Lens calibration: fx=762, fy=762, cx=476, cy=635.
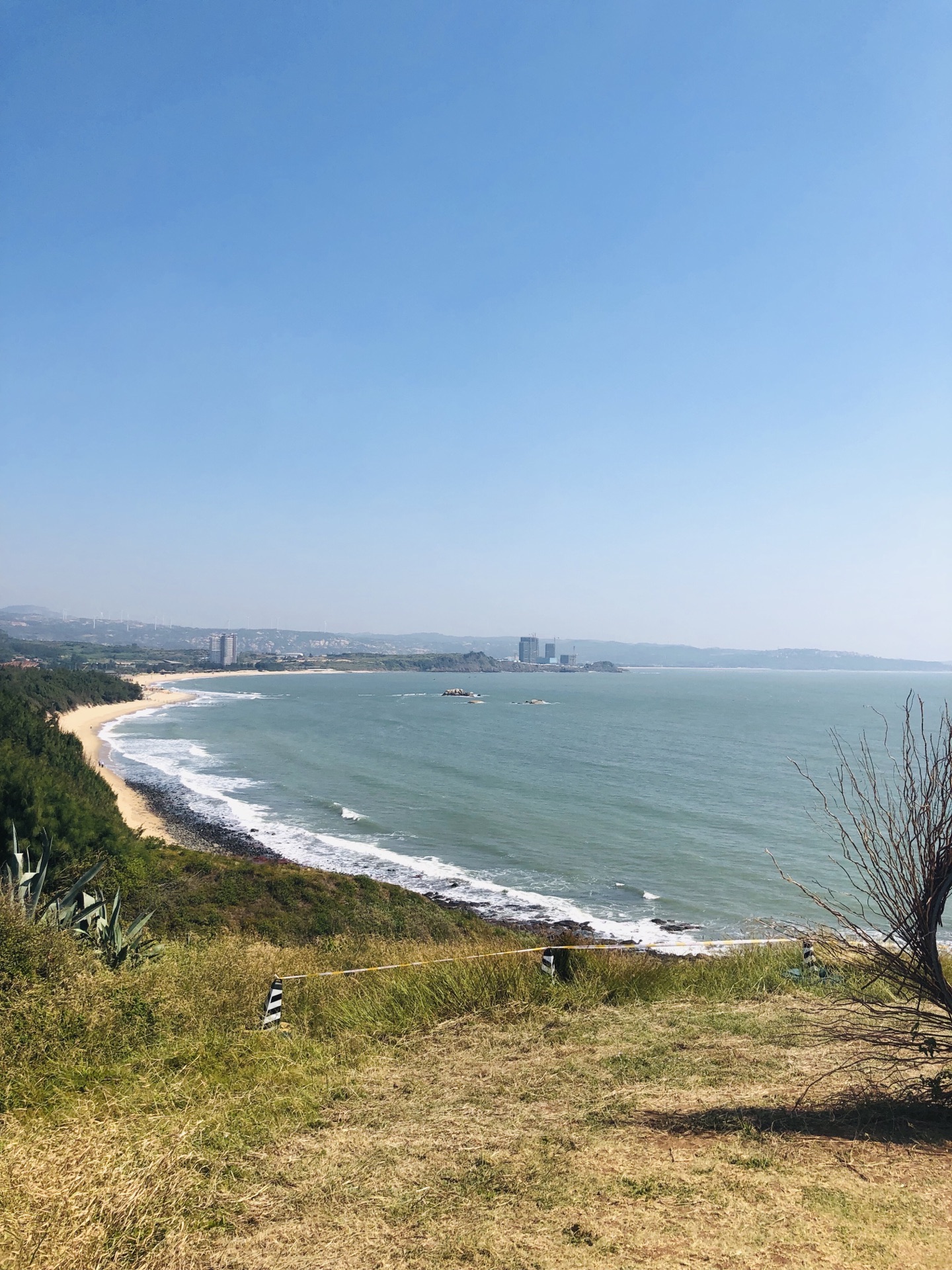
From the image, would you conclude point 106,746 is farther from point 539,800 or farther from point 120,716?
point 539,800

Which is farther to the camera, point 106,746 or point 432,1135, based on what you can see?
point 106,746

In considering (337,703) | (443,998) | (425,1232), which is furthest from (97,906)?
(337,703)

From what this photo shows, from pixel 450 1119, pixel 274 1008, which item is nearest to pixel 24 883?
pixel 274 1008

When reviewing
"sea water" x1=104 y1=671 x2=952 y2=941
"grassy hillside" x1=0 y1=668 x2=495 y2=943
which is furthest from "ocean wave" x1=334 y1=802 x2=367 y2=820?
"grassy hillside" x1=0 y1=668 x2=495 y2=943

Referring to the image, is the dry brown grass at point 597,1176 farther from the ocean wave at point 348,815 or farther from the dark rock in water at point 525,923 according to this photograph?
the ocean wave at point 348,815

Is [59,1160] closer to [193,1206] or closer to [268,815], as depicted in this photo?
[193,1206]
